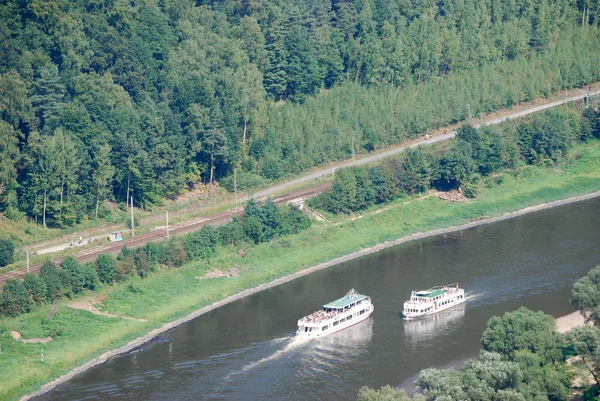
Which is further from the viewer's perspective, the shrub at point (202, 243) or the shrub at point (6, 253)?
the shrub at point (202, 243)

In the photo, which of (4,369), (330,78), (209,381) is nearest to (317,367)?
(209,381)

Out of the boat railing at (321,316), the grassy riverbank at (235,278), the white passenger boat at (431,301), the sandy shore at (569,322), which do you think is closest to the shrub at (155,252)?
the grassy riverbank at (235,278)

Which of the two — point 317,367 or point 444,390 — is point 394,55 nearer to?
point 317,367

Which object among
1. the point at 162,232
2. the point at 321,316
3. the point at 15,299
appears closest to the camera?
the point at 15,299

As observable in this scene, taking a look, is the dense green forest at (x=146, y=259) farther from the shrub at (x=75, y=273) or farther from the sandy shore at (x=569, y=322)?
the sandy shore at (x=569, y=322)

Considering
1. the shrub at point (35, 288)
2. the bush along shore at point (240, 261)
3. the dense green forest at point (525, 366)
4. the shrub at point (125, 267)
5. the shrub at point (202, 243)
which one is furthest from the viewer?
the shrub at point (202, 243)

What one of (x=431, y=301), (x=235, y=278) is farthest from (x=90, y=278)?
(x=431, y=301)

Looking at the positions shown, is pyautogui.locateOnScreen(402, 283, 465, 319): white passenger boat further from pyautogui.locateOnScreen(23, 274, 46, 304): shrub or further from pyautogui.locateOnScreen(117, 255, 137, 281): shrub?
pyautogui.locateOnScreen(23, 274, 46, 304): shrub

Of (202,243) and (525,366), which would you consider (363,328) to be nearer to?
(525,366)
